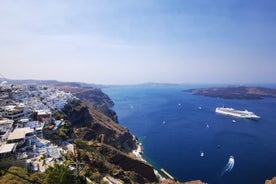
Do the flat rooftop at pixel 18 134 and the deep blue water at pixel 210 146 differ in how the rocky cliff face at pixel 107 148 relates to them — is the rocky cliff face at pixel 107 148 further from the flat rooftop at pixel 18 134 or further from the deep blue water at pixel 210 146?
the flat rooftop at pixel 18 134

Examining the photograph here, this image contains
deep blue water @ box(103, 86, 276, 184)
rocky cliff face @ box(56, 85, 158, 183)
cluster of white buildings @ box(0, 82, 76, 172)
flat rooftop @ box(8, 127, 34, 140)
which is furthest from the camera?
deep blue water @ box(103, 86, 276, 184)

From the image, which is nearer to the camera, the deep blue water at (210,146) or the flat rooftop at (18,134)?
the flat rooftop at (18,134)

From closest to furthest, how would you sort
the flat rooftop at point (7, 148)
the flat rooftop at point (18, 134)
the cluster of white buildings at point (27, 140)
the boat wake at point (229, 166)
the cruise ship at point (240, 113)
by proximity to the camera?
the flat rooftop at point (7, 148) → the cluster of white buildings at point (27, 140) → the flat rooftop at point (18, 134) → the boat wake at point (229, 166) → the cruise ship at point (240, 113)

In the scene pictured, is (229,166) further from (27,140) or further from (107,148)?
(27,140)

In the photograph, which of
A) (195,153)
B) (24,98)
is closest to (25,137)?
(24,98)

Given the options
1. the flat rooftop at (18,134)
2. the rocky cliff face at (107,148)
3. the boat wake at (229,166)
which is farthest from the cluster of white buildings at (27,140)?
the boat wake at (229,166)

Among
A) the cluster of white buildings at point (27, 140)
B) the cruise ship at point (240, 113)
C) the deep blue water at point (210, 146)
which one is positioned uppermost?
the cluster of white buildings at point (27, 140)

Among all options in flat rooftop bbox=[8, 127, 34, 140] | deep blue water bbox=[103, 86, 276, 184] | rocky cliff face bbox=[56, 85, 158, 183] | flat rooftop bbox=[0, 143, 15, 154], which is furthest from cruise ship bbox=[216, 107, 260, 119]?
flat rooftop bbox=[0, 143, 15, 154]

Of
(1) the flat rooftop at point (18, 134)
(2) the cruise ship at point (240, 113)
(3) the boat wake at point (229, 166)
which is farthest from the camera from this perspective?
(2) the cruise ship at point (240, 113)

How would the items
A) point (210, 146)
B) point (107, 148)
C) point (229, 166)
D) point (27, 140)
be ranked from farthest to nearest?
point (210, 146), point (229, 166), point (107, 148), point (27, 140)

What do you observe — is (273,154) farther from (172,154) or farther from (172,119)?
(172,119)

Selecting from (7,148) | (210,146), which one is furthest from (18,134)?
(210,146)

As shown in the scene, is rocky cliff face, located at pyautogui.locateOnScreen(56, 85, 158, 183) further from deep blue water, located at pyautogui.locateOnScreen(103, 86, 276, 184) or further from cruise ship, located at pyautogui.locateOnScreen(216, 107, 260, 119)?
cruise ship, located at pyautogui.locateOnScreen(216, 107, 260, 119)

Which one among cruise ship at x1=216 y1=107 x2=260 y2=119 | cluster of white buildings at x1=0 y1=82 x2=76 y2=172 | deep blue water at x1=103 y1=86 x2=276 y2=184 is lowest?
deep blue water at x1=103 y1=86 x2=276 y2=184
